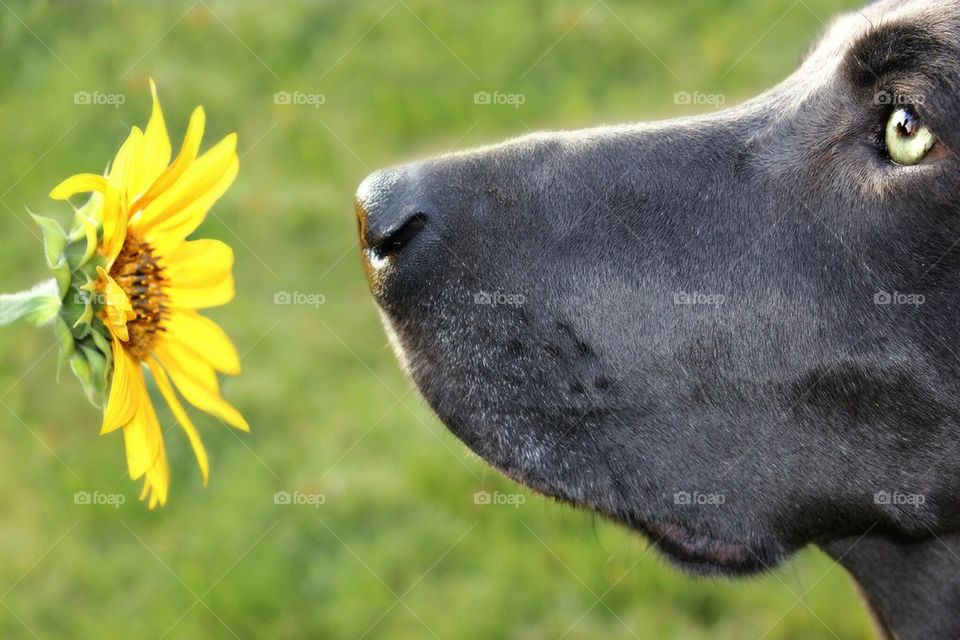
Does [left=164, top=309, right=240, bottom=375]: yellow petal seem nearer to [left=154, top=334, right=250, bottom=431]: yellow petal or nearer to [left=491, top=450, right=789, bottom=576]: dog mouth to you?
[left=154, top=334, right=250, bottom=431]: yellow petal

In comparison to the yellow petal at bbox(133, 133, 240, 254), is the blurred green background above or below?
below

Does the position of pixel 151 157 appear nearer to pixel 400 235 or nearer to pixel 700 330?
pixel 400 235

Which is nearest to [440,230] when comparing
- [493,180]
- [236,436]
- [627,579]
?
[493,180]

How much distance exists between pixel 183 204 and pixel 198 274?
0.19 meters

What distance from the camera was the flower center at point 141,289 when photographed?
2.27 meters

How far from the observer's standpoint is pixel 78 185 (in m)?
2.01

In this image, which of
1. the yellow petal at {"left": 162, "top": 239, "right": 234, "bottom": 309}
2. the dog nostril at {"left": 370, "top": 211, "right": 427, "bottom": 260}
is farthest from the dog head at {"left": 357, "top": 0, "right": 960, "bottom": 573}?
the yellow petal at {"left": 162, "top": 239, "right": 234, "bottom": 309}

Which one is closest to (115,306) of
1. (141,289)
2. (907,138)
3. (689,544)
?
(141,289)

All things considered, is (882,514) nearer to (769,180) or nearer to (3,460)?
(769,180)

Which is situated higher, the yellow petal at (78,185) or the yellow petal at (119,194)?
the yellow petal at (78,185)

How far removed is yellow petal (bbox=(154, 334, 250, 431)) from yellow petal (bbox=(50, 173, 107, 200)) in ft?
1.49

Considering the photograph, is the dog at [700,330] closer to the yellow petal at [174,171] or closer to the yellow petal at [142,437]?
the yellow petal at [174,171]

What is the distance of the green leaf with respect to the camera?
2.02 m

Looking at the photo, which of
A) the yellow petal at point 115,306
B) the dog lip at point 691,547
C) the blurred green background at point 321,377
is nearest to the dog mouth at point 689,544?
the dog lip at point 691,547
